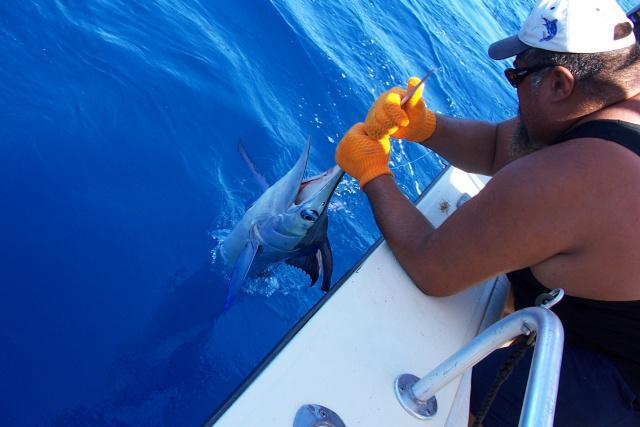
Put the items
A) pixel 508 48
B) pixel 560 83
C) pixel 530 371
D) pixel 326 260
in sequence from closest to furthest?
pixel 530 371, pixel 560 83, pixel 508 48, pixel 326 260

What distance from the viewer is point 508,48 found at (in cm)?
221

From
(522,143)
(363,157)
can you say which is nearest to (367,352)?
(363,157)

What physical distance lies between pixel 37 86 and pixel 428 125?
314 centimetres

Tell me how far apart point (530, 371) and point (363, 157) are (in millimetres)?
1525

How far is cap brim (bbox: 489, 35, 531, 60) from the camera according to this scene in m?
2.11

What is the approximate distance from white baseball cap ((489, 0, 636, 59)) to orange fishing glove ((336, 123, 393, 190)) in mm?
876

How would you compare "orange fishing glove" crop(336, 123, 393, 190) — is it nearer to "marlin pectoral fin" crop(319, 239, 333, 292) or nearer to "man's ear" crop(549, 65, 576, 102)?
"marlin pectoral fin" crop(319, 239, 333, 292)

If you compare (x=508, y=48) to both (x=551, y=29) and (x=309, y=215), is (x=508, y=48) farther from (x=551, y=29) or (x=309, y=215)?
(x=309, y=215)

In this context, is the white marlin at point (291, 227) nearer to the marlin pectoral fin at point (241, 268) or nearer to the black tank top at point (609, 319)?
the marlin pectoral fin at point (241, 268)

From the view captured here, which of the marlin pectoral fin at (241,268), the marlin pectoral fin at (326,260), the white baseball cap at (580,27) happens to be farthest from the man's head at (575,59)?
the marlin pectoral fin at (241,268)

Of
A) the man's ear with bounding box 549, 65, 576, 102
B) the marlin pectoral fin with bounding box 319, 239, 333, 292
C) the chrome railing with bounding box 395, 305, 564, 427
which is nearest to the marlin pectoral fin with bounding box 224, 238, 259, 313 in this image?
the marlin pectoral fin with bounding box 319, 239, 333, 292

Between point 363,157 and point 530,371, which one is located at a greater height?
point 363,157

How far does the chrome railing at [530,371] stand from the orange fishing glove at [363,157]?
3.58 feet

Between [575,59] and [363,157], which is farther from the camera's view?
[363,157]
